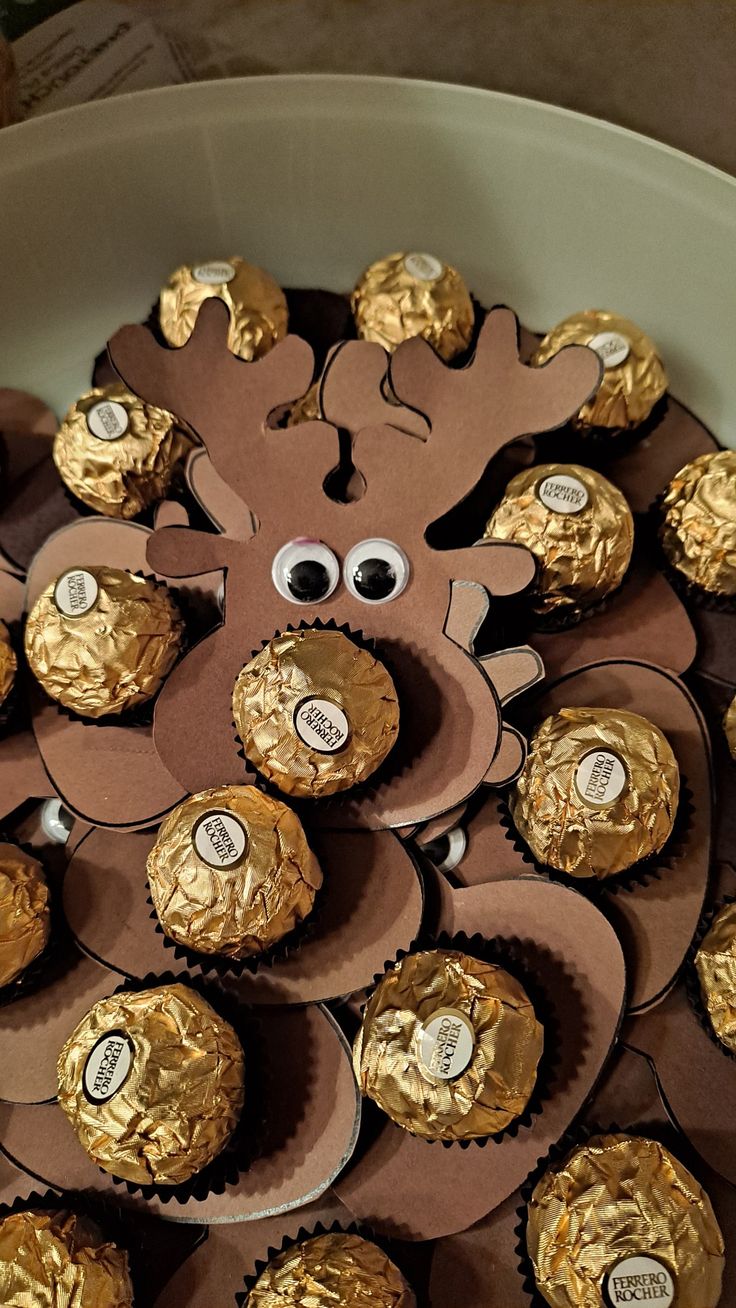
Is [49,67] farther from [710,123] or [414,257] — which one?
[710,123]

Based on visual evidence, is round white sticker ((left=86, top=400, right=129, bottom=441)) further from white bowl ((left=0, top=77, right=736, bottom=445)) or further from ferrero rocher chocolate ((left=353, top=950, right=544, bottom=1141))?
ferrero rocher chocolate ((left=353, top=950, right=544, bottom=1141))

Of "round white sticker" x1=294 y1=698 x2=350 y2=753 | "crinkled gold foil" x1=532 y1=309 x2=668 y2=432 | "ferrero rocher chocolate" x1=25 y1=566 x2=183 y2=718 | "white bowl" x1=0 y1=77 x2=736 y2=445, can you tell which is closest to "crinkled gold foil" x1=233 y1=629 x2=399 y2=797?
"round white sticker" x1=294 y1=698 x2=350 y2=753

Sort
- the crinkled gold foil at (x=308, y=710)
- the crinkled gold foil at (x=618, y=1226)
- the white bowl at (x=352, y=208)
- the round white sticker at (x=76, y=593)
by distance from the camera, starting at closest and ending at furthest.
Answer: the crinkled gold foil at (x=618, y=1226) < the crinkled gold foil at (x=308, y=710) < the round white sticker at (x=76, y=593) < the white bowl at (x=352, y=208)

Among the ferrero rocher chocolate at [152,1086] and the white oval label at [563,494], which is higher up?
the white oval label at [563,494]

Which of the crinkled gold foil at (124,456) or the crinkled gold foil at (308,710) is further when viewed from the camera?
the crinkled gold foil at (124,456)

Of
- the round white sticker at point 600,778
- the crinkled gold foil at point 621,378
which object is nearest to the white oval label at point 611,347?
the crinkled gold foil at point 621,378

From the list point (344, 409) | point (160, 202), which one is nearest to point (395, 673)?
point (344, 409)

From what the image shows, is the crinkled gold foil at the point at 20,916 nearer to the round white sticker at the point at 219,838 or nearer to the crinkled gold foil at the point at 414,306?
the round white sticker at the point at 219,838
